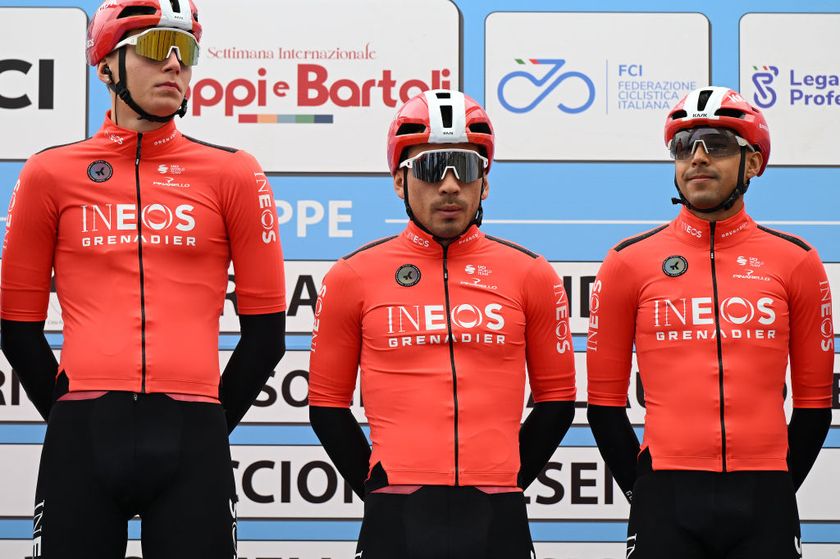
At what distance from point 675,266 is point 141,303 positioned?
1314mm

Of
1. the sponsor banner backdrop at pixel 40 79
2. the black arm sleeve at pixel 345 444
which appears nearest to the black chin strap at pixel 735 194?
the black arm sleeve at pixel 345 444

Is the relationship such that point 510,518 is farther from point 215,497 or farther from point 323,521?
point 323,521

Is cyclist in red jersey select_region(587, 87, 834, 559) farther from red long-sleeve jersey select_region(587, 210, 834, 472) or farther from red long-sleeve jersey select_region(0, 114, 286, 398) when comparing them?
red long-sleeve jersey select_region(0, 114, 286, 398)

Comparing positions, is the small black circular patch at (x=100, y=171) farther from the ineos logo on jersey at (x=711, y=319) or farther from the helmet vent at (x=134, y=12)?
the ineos logo on jersey at (x=711, y=319)

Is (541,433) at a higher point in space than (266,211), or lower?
lower

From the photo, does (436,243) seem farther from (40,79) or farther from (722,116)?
(40,79)

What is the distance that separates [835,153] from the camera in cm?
420

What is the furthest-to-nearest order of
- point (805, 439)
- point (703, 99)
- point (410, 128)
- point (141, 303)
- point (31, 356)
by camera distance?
1. point (703, 99)
2. point (805, 439)
3. point (410, 128)
4. point (31, 356)
5. point (141, 303)

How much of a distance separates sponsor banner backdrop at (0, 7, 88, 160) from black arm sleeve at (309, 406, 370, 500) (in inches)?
71.0

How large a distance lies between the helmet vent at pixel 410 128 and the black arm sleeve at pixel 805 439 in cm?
118

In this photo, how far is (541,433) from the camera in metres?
2.89

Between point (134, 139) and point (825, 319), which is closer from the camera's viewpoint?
point (134, 139)

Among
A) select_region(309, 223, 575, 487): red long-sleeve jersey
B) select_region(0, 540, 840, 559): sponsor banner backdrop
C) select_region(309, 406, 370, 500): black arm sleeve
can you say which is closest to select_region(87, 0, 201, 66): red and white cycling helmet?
select_region(309, 223, 575, 487): red long-sleeve jersey

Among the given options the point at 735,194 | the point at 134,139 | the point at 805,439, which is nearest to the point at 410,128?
the point at 134,139
